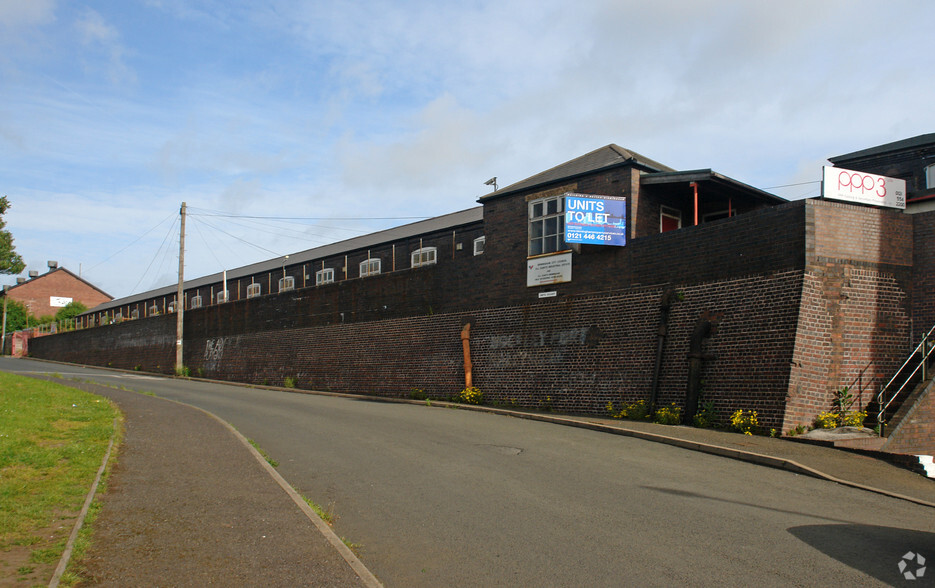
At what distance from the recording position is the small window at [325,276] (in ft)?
135

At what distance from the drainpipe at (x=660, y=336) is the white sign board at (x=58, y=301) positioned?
95264mm

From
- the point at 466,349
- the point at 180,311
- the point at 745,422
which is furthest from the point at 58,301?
the point at 745,422

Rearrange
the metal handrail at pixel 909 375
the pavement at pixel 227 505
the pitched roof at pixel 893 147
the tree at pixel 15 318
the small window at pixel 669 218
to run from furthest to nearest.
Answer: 1. the tree at pixel 15 318
2. the pitched roof at pixel 893 147
3. the small window at pixel 669 218
4. the metal handrail at pixel 909 375
5. the pavement at pixel 227 505

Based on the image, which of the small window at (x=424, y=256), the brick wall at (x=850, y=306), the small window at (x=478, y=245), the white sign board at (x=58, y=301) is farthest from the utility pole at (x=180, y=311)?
the white sign board at (x=58, y=301)

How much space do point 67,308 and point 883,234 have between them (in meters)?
94.0

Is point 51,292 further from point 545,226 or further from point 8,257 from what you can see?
point 545,226

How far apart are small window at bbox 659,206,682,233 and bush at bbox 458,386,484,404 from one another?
764cm

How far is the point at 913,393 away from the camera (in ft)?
45.2

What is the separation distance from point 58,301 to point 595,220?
94.9m

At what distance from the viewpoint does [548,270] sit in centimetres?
2083

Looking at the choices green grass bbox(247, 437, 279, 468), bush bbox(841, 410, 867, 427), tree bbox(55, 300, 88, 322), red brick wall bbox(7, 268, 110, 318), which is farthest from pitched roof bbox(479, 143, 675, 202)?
red brick wall bbox(7, 268, 110, 318)

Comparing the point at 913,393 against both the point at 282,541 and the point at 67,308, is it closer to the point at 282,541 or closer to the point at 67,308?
the point at 282,541

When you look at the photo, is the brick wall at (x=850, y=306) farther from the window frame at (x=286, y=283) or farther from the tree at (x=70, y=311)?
the tree at (x=70, y=311)

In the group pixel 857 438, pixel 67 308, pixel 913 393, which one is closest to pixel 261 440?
pixel 857 438
